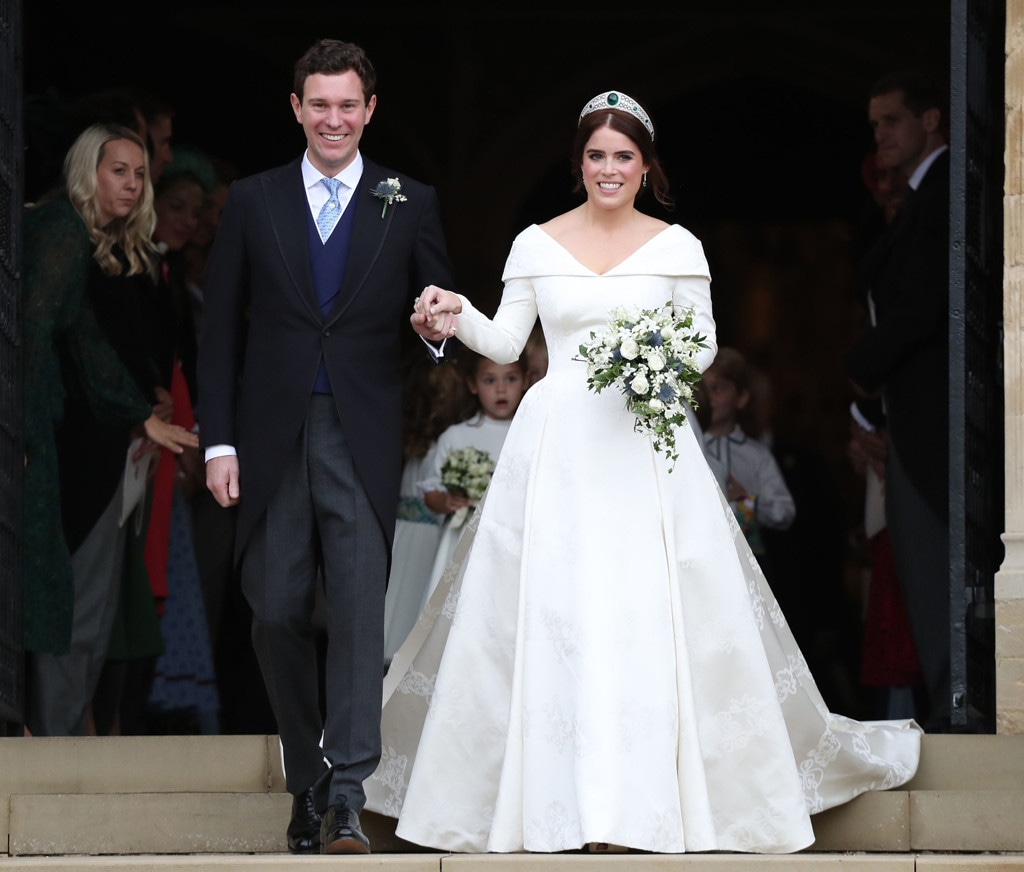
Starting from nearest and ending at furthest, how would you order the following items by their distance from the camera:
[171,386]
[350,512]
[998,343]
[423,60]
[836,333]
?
[350,512]
[998,343]
[171,386]
[423,60]
[836,333]

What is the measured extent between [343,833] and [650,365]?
4.82 feet

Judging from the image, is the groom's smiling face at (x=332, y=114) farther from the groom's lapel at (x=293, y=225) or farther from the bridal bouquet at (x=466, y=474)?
the bridal bouquet at (x=466, y=474)

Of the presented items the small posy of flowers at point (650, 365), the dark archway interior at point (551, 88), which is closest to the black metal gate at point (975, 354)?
the small posy of flowers at point (650, 365)

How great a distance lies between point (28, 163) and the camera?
987 centimetres

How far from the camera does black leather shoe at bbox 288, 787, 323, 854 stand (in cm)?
553

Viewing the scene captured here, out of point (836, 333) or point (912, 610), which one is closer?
point (912, 610)

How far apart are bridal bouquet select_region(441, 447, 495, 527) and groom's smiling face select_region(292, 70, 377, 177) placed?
311 cm

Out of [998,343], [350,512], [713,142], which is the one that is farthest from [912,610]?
[713,142]

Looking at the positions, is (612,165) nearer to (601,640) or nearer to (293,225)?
(293,225)

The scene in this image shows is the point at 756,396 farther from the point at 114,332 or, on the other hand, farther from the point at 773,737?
the point at 773,737

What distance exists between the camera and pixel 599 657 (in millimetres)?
5570

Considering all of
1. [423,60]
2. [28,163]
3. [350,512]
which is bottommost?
[350,512]

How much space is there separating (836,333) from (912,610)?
493 cm

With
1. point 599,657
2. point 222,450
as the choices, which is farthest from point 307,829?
point 222,450
